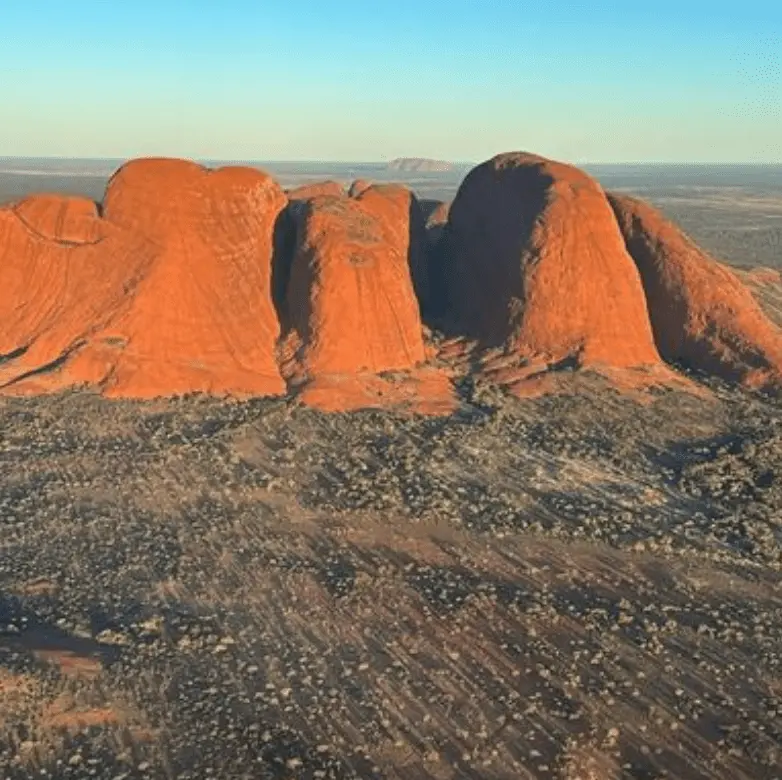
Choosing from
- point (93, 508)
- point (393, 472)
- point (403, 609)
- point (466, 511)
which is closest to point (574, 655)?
point (403, 609)

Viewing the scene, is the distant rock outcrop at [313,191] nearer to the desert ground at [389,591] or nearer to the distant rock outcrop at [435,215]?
the distant rock outcrop at [435,215]

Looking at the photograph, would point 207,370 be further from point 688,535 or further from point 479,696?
point 479,696

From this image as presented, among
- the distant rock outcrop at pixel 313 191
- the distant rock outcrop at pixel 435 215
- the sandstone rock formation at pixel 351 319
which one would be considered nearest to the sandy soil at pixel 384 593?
the sandstone rock formation at pixel 351 319

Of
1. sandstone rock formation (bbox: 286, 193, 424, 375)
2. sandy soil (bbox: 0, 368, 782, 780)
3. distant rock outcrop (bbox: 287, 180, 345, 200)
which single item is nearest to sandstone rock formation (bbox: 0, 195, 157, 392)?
sandy soil (bbox: 0, 368, 782, 780)

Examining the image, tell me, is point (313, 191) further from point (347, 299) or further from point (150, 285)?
point (150, 285)

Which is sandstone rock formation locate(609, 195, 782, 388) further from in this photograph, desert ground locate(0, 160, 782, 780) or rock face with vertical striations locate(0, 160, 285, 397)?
rock face with vertical striations locate(0, 160, 285, 397)

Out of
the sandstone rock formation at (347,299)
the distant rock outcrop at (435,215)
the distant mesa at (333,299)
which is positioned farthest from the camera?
the distant rock outcrop at (435,215)
